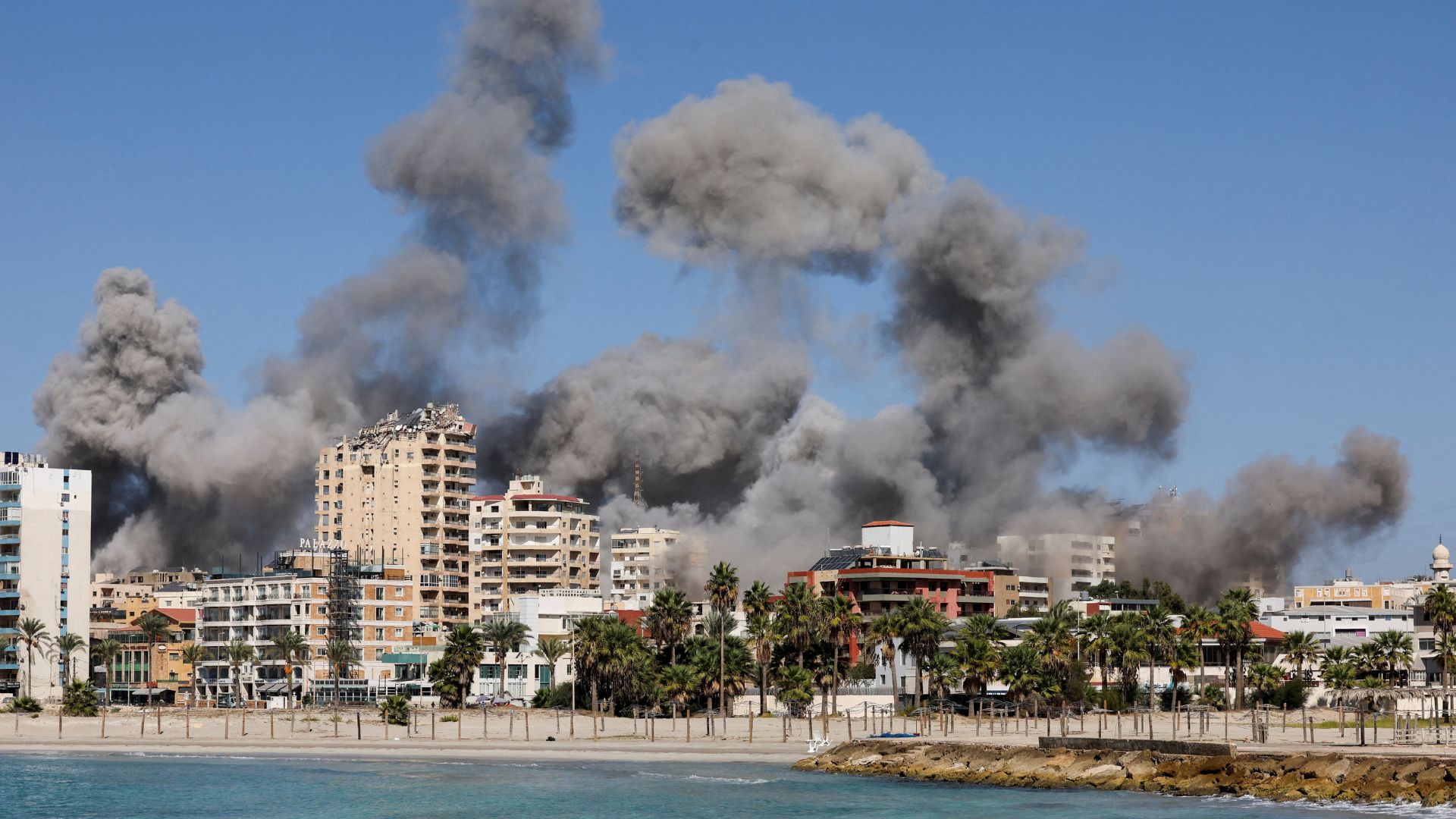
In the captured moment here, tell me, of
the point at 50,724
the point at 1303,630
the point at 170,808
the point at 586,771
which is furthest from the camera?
the point at 1303,630

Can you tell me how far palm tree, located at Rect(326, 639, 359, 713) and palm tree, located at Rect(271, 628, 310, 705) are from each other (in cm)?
175

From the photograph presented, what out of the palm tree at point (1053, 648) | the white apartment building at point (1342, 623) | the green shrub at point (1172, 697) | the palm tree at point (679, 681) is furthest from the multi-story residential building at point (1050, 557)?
the palm tree at point (679, 681)

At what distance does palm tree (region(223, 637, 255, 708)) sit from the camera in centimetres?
12681

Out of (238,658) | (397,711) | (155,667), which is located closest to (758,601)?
(397,711)

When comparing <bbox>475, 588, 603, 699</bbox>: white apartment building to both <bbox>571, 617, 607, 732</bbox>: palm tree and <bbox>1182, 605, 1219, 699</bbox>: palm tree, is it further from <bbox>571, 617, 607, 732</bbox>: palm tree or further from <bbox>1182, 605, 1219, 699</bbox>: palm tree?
<bbox>1182, 605, 1219, 699</bbox>: palm tree

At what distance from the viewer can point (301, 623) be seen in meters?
134

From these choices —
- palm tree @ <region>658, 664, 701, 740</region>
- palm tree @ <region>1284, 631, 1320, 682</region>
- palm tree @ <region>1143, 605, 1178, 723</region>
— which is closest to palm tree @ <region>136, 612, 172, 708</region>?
palm tree @ <region>658, 664, 701, 740</region>

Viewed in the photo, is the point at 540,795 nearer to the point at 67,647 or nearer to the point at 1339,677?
the point at 1339,677

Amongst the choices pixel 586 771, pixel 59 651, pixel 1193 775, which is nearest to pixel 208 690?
pixel 59 651

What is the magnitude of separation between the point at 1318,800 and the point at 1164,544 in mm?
96249

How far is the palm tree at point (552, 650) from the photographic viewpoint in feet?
379

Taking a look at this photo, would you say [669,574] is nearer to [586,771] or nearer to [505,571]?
[505,571]

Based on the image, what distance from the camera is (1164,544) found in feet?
521

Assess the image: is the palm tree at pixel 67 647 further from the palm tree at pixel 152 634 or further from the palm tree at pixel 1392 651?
the palm tree at pixel 1392 651
